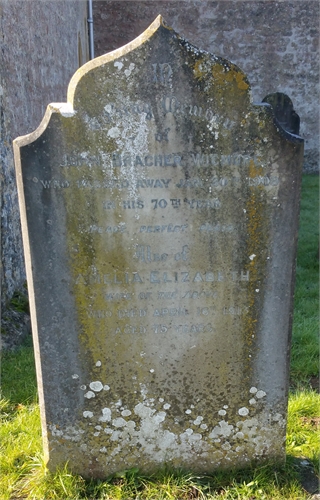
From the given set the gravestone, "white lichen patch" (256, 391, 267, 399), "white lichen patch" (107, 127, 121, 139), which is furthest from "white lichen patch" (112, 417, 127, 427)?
"white lichen patch" (107, 127, 121, 139)

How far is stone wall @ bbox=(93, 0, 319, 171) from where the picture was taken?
11984mm

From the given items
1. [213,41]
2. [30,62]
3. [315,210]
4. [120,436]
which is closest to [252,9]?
[213,41]

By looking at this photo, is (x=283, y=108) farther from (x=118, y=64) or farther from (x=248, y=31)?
(x=248, y=31)

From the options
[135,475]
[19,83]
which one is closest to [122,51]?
[135,475]

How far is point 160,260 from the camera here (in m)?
2.39

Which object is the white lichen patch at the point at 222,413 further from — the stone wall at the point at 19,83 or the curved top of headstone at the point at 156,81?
the stone wall at the point at 19,83

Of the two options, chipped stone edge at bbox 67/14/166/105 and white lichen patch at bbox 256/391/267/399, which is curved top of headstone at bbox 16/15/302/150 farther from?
white lichen patch at bbox 256/391/267/399

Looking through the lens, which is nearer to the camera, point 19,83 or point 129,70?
point 129,70

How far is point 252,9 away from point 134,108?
38.4 ft

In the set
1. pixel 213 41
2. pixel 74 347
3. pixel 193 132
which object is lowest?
pixel 74 347

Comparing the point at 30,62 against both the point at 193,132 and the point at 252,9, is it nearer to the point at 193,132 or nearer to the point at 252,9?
the point at 193,132

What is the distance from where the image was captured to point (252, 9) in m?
12.1

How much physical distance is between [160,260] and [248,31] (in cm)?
1184

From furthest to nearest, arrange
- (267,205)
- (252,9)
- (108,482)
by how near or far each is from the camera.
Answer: (252,9) < (108,482) < (267,205)
